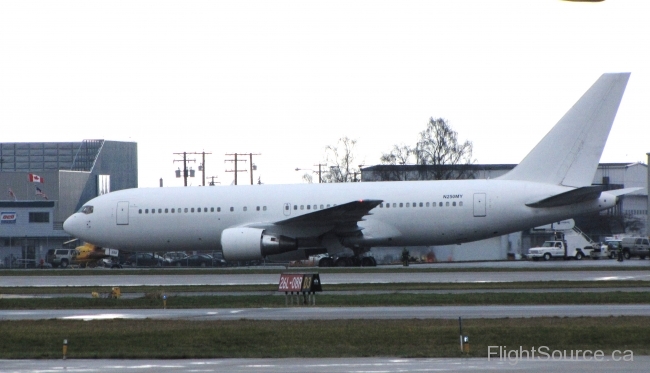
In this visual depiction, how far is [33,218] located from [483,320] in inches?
2072

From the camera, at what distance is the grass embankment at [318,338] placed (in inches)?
544

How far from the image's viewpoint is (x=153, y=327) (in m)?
17.4

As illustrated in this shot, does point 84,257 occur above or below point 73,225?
below

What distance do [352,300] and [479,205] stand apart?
54.7 feet

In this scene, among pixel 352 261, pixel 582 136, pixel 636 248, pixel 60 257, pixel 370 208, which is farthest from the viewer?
pixel 60 257

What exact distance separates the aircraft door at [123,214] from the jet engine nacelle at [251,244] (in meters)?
5.73

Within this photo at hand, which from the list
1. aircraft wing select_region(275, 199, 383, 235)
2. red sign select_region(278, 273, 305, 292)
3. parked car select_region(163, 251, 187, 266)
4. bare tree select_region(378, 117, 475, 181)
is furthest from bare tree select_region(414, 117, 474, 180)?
red sign select_region(278, 273, 305, 292)

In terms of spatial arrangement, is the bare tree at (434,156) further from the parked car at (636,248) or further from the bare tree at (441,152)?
the parked car at (636,248)

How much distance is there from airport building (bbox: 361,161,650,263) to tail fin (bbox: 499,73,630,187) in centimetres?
388

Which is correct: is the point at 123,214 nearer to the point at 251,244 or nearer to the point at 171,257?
the point at 251,244

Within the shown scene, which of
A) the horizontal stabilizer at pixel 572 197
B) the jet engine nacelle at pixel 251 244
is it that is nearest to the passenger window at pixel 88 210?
the jet engine nacelle at pixel 251 244

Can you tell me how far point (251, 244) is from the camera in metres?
39.0

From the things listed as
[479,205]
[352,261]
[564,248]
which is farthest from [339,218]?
[564,248]

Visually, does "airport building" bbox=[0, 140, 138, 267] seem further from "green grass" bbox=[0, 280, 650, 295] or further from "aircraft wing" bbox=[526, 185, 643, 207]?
"aircraft wing" bbox=[526, 185, 643, 207]
